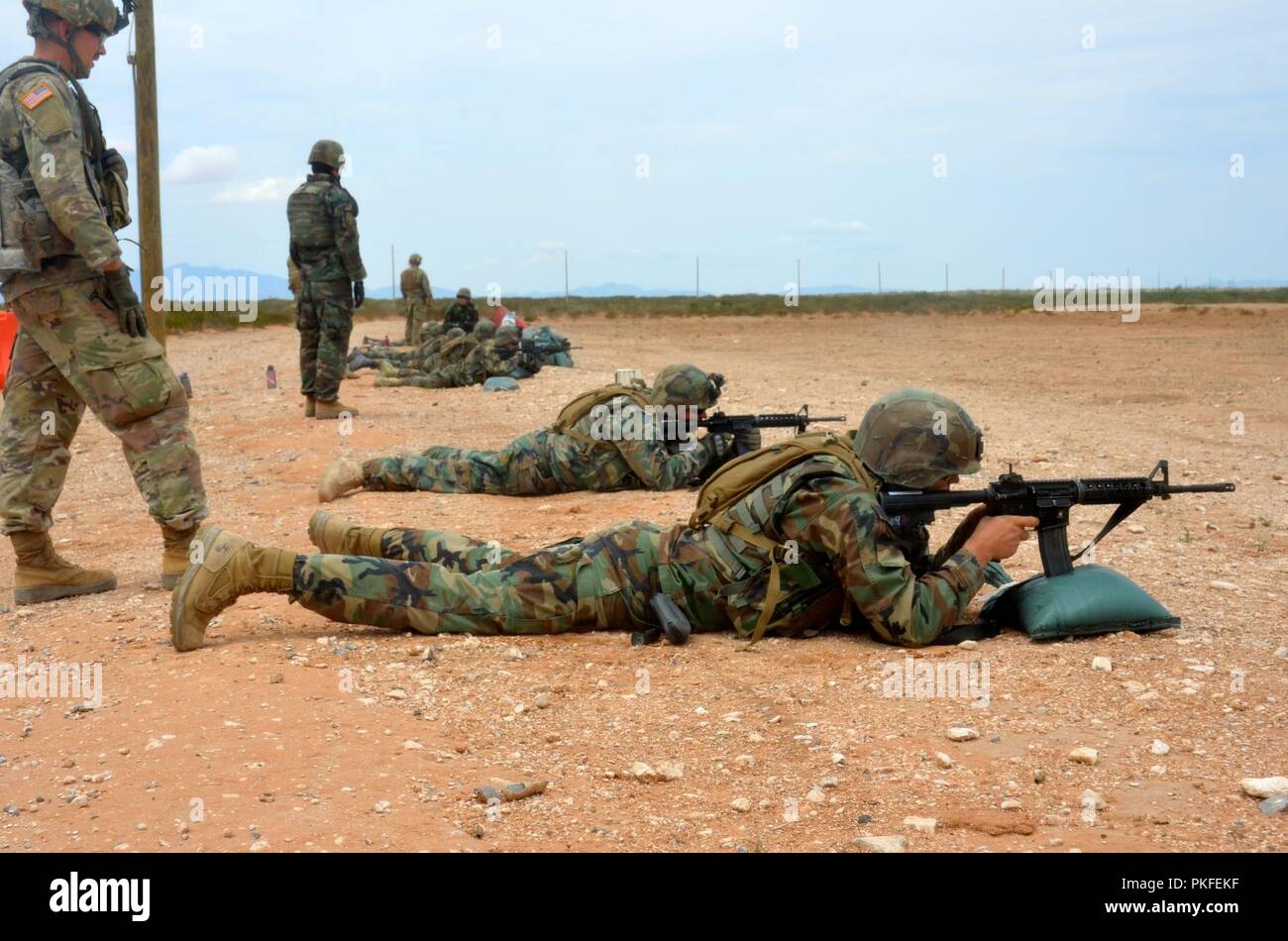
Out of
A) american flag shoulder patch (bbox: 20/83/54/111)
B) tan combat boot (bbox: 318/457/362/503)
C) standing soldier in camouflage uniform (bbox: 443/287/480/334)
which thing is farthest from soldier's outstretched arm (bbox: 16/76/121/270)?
standing soldier in camouflage uniform (bbox: 443/287/480/334)

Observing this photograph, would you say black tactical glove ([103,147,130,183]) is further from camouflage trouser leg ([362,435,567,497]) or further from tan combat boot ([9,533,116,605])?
camouflage trouser leg ([362,435,567,497])

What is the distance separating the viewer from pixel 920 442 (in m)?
4.36

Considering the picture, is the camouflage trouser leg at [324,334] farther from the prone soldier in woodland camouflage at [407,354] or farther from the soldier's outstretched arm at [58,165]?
the soldier's outstretched arm at [58,165]

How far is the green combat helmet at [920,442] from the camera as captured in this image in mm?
4348

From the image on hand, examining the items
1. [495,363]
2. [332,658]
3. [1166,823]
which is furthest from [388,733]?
[495,363]

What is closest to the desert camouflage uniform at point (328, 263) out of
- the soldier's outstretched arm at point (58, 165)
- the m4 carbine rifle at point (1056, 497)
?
the soldier's outstretched arm at point (58, 165)

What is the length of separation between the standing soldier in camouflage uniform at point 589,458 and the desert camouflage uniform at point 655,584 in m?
2.87

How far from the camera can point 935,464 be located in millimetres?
4352

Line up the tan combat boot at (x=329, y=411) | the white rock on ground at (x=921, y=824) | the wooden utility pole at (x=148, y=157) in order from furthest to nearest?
1. the tan combat boot at (x=329, y=411)
2. the wooden utility pole at (x=148, y=157)
3. the white rock on ground at (x=921, y=824)

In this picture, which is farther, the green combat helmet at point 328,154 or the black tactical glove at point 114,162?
the green combat helmet at point 328,154

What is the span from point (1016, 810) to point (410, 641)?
2.36 m

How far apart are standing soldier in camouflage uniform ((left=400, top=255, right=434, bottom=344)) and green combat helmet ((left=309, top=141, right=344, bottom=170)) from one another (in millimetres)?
10712

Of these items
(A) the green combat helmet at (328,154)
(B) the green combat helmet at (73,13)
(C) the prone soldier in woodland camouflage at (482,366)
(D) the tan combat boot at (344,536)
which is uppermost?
(A) the green combat helmet at (328,154)

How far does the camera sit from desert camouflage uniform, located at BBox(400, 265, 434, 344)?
2212 centimetres
